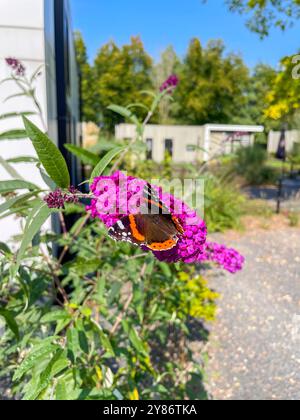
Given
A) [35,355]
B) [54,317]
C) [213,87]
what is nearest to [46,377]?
[35,355]

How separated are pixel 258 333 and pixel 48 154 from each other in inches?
58.8

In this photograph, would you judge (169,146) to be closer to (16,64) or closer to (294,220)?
(294,220)

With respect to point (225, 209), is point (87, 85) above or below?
above

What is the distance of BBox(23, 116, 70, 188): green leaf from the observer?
355 millimetres

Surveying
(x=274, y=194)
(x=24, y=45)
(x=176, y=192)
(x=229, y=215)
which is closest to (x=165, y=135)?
(x=229, y=215)

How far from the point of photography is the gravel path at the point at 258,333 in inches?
41.3

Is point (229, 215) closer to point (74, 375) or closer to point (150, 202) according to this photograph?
point (74, 375)

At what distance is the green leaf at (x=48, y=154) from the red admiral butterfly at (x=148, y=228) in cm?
8

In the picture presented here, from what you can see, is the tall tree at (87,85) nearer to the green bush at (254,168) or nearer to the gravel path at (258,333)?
the green bush at (254,168)

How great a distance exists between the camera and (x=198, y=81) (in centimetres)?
262

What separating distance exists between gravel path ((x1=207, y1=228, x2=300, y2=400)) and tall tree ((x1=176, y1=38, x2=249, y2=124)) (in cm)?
103

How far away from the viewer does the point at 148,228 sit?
0.36 m

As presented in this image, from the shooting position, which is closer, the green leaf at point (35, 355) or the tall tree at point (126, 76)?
the green leaf at point (35, 355)

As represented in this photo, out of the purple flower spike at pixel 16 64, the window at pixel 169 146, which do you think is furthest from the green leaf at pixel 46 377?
the window at pixel 169 146
